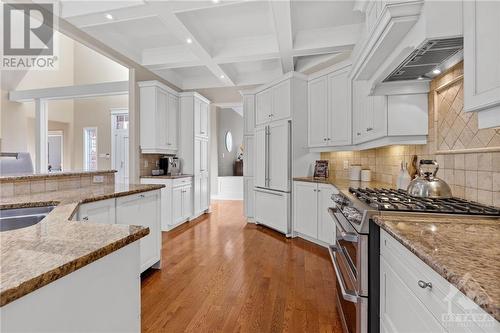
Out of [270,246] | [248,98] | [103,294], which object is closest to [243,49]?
[248,98]

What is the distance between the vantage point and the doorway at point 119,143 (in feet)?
24.1

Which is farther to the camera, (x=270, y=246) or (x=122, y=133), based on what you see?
(x=122, y=133)

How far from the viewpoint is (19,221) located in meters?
1.59

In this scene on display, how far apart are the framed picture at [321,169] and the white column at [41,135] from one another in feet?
18.4

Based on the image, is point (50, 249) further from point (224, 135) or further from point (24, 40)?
point (224, 135)

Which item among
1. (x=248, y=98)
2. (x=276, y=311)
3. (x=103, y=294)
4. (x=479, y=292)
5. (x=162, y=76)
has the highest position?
(x=162, y=76)

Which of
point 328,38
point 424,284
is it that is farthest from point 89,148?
point 424,284

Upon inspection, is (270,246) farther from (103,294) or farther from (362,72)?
(103,294)

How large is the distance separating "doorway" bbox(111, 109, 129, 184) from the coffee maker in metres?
3.12

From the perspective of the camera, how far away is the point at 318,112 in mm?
3750

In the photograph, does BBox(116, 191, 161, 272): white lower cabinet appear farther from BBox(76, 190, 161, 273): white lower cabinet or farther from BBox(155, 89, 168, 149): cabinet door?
BBox(155, 89, 168, 149): cabinet door

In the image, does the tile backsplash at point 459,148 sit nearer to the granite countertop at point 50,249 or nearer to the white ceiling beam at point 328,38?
the white ceiling beam at point 328,38

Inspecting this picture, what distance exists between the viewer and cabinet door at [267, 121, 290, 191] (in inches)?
151

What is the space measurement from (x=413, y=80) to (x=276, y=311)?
213cm
